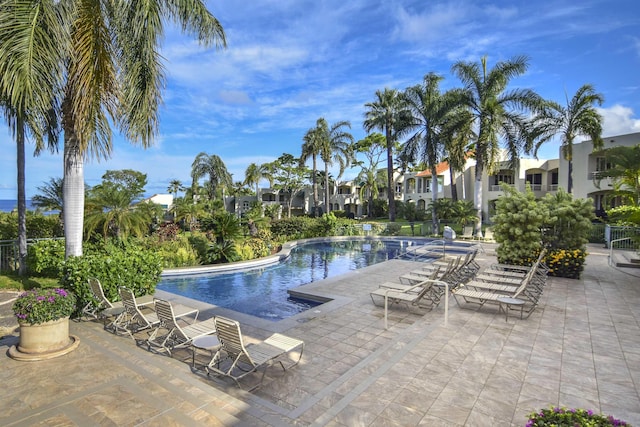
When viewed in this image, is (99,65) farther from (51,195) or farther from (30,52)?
(51,195)

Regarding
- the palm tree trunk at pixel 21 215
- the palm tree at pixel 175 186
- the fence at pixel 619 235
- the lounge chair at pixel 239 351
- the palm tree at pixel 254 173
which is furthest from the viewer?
the palm tree at pixel 175 186

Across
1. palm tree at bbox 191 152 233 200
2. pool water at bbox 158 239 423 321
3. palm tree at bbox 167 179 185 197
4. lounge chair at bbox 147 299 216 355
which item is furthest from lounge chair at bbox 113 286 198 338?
palm tree at bbox 167 179 185 197

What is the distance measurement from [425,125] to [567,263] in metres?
16.0

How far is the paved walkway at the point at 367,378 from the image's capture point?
149 inches

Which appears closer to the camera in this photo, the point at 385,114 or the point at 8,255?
the point at 8,255

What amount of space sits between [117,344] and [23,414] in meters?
1.95

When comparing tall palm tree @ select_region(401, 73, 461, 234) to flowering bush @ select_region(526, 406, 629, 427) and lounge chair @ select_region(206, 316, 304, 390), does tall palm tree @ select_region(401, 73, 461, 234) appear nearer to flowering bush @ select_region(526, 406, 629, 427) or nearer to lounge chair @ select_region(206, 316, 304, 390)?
lounge chair @ select_region(206, 316, 304, 390)

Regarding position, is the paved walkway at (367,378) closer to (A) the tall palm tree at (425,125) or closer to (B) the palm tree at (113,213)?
(B) the palm tree at (113,213)

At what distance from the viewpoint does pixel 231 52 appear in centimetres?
843

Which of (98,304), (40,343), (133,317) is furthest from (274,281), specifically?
(40,343)

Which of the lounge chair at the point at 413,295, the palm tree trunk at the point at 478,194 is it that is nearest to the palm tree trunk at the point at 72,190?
the lounge chair at the point at 413,295

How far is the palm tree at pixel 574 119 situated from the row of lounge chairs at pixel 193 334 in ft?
79.6

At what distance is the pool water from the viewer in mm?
9328

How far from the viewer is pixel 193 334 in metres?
5.33
